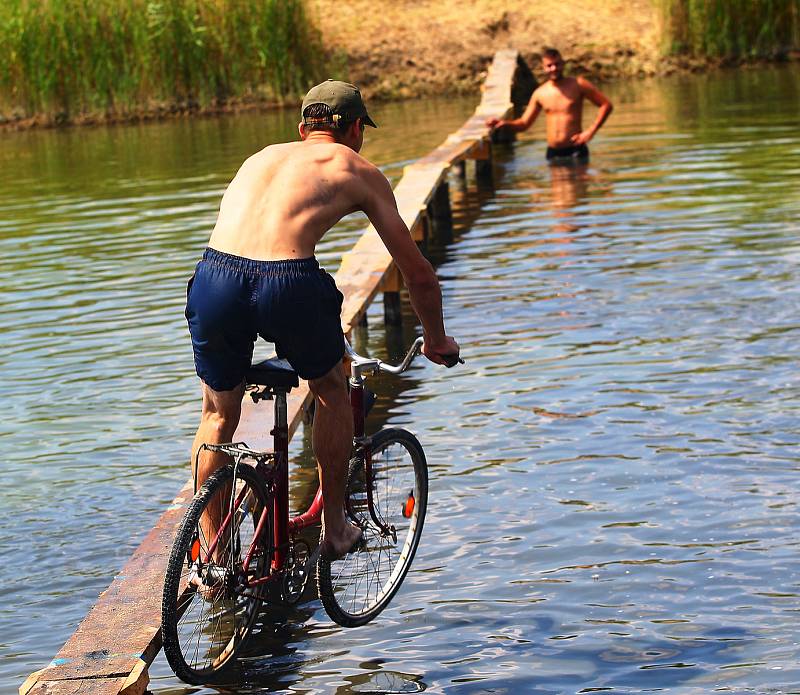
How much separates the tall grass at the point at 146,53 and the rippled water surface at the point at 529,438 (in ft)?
37.0

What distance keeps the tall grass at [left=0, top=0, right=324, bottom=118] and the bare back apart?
22.7 m

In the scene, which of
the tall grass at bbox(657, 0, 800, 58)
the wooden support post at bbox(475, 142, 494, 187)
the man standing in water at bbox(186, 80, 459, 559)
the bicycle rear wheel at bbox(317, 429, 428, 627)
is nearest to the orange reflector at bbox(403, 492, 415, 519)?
the bicycle rear wheel at bbox(317, 429, 428, 627)

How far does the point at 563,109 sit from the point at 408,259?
1300 centimetres

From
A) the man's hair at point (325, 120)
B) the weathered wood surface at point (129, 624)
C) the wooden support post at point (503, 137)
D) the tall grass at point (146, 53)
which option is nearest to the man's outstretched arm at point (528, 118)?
the wooden support post at point (503, 137)

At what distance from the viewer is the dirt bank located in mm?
30188

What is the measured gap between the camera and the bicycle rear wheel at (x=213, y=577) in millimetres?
4641

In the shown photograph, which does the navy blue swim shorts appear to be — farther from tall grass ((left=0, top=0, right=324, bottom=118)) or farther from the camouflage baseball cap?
tall grass ((left=0, top=0, right=324, bottom=118))

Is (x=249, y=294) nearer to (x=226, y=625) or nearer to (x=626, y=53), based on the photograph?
(x=226, y=625)

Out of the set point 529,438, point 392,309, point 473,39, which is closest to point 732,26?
point 473,39

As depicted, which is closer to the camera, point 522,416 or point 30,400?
point 522,416

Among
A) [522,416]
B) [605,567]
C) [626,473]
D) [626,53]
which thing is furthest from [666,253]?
[626,53]

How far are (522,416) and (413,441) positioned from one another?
228 centimetres

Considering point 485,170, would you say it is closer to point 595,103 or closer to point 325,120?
point 595,103

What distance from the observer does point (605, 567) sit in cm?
596
